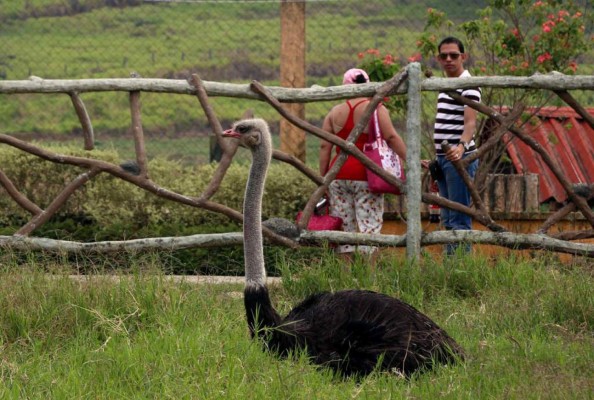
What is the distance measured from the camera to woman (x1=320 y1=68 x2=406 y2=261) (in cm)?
832

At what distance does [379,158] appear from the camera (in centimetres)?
818

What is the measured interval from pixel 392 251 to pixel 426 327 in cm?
212

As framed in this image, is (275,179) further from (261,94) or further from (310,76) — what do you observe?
(310,76)

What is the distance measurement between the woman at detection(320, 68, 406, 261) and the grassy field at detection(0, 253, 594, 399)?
2.34 feet

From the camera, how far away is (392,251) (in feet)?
26.3

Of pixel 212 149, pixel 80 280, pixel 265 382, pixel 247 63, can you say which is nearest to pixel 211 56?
pixel 247 63

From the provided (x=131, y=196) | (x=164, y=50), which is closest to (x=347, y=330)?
(x=131, y=196)

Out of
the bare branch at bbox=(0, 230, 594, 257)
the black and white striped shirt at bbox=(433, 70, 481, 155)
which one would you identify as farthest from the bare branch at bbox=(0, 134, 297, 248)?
the black and white striped shirt at bbox=(433, 70, 481, 155)

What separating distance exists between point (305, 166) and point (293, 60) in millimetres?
2407

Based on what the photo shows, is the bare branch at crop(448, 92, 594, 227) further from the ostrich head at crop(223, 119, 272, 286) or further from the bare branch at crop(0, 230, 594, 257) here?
the ostrich head at crop(223, 119, 272, 286)

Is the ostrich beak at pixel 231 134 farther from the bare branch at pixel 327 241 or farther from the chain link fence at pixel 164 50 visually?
the chain link fence at pixel 164 50

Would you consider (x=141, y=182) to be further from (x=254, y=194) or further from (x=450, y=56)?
(x=450, y=56)

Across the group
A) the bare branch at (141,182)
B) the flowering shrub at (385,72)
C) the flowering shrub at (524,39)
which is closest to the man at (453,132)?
the bare branch at (141,182)

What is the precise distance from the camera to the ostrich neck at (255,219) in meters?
5.93
